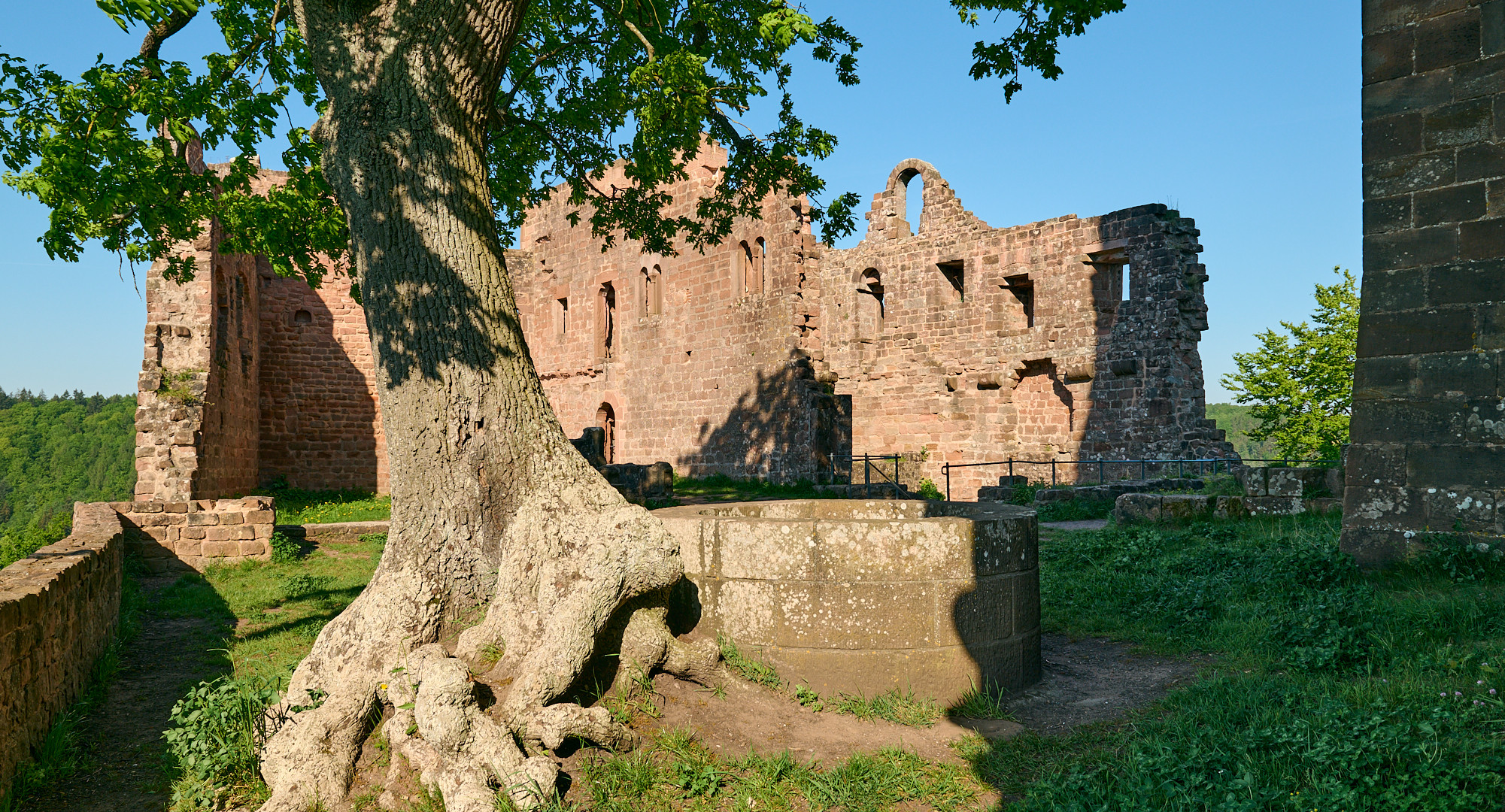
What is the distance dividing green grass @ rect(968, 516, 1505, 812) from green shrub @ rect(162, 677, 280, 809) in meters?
3.30

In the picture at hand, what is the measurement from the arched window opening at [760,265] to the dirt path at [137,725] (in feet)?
45.6

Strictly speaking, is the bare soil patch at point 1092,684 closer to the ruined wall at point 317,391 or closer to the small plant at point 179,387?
the small plant at point 179,387

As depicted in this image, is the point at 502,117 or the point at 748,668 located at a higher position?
the point at 502,117

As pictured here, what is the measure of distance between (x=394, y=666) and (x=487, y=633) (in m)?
0.45

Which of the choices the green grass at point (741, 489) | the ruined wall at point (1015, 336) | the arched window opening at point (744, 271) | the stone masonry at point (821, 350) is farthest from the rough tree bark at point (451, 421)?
the arched window opening at point (744, 271)

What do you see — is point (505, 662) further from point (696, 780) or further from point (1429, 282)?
point (1429, 282)

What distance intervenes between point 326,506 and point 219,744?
14.7 meters

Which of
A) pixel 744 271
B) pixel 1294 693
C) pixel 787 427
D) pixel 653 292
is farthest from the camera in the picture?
pixel 653 292

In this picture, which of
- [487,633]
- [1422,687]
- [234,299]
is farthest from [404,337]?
[234,299]

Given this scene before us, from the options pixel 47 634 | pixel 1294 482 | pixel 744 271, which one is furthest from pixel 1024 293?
pixel 47 634

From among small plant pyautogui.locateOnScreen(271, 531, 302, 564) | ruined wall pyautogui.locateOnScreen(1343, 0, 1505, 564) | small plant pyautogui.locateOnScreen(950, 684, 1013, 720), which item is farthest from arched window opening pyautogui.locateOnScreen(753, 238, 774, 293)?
small plant pyautogui.locateOnScreen(950, 684, 1013, 720)

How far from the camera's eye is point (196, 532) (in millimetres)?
10508

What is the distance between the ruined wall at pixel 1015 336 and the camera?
17375 mm

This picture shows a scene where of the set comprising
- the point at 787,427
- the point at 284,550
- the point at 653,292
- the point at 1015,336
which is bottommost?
the point at 284,550
